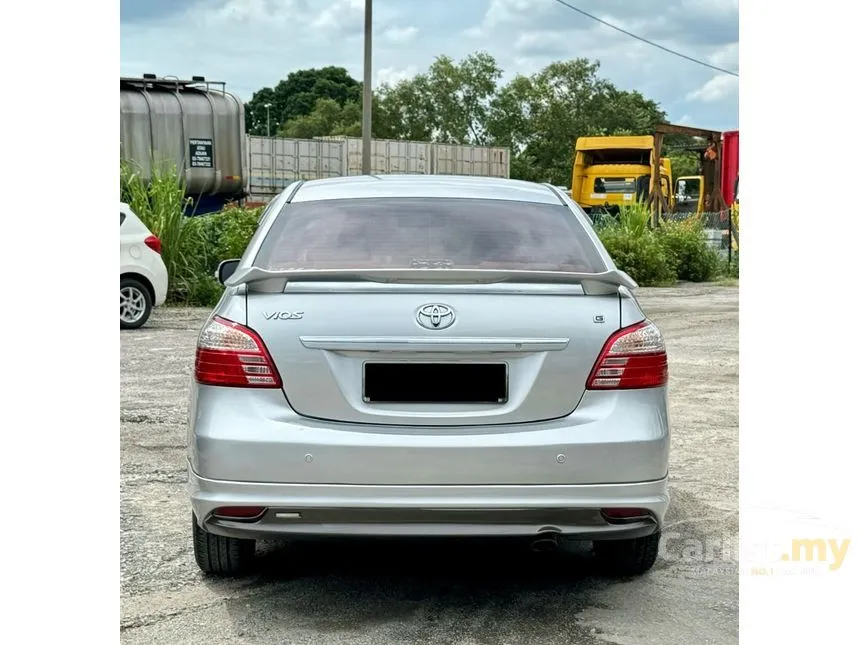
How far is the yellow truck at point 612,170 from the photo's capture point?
33.6 meters

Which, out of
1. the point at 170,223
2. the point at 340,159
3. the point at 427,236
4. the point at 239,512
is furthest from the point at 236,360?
the point at 340,159

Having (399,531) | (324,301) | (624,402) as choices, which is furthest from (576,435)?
(324,301)

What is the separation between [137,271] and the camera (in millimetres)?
14023

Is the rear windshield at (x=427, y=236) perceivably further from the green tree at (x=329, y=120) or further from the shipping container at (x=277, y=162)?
the green tree at (x=329, y=120)

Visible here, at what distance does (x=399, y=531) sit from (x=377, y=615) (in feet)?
1.69

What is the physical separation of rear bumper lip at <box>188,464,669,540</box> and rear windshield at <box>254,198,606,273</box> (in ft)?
3.05

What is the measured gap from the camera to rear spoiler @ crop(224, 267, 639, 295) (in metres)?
4.14

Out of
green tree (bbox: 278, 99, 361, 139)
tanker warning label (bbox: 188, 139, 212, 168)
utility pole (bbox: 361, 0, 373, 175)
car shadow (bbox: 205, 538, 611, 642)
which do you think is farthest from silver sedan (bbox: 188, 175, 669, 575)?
green tree (bbox: 278, 99, 361, 139)

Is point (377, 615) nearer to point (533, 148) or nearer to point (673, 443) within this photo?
point (673, 443)

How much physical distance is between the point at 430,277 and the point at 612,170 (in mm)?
30572

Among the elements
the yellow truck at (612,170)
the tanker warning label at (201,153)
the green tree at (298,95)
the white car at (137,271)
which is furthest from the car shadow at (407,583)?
the green tree at (298,95)

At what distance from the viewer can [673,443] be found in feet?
25.4

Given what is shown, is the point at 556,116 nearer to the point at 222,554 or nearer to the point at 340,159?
the point at 340,159
